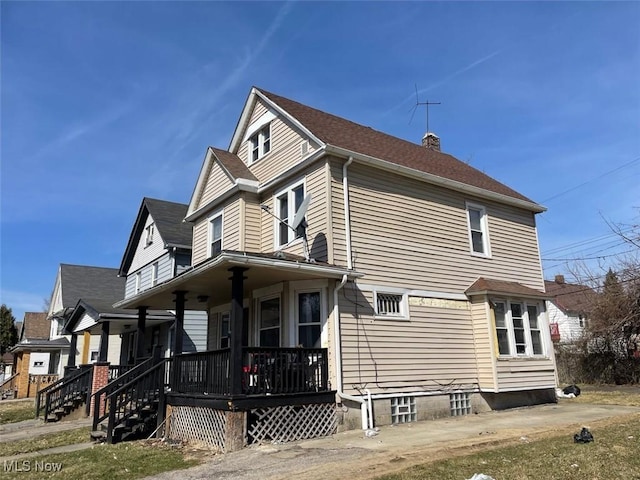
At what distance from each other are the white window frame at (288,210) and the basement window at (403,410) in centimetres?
439

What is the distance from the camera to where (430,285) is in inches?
513

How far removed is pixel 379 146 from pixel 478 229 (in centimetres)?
382

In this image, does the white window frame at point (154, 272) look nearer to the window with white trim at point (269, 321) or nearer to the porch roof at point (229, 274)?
the porch roof at point (229, 274)

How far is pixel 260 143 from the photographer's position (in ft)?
50.2

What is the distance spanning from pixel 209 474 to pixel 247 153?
10.5m

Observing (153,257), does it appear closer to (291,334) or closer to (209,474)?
(291,334)

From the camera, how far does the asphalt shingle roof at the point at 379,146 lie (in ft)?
43.2

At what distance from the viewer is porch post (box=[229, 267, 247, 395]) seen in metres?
9.22

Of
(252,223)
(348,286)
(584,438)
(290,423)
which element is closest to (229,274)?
(348,286)

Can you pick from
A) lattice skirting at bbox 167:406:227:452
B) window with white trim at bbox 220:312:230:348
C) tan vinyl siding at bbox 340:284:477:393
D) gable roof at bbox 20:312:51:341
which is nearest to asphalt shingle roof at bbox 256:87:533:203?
tan vinyl siding at bbox 340:284:477:393

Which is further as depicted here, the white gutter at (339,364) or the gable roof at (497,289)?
the gable roof at (497,289)

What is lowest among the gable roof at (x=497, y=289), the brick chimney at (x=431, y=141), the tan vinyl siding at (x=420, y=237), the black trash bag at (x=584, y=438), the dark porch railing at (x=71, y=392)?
the black trash bag at (x=584, y=438)

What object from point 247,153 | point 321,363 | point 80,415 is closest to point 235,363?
point 321,363

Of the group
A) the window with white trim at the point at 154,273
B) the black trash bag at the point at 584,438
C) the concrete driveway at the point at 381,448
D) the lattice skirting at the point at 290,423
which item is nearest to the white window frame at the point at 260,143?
the lattice skirting at the point at 290,423
